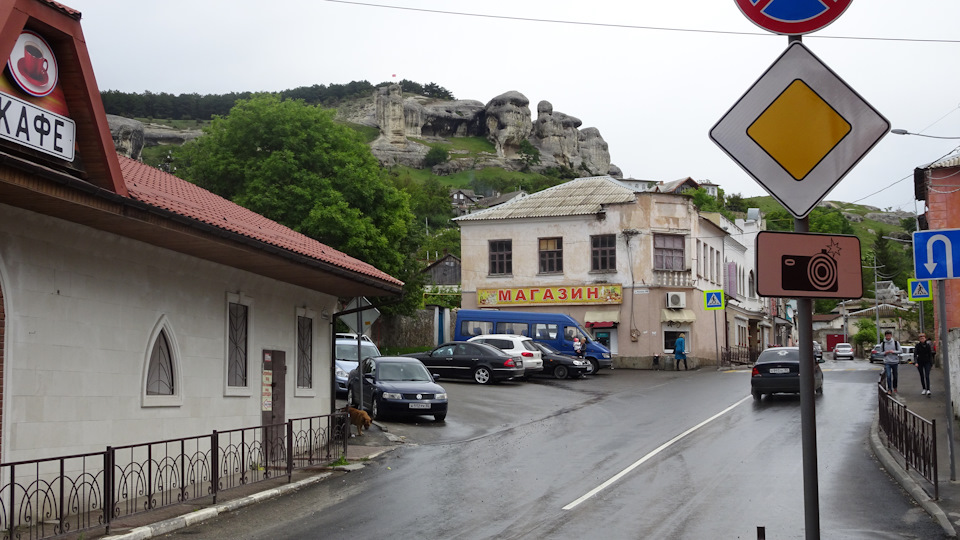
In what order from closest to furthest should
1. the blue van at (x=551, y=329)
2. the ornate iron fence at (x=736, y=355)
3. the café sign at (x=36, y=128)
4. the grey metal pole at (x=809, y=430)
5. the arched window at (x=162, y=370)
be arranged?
the grey metal pole at (x=809, y=430) < the café sign at (x=36, y=128) < the arched window at (x=162, y=370) < the blue van at (x=551, y=329) < the ornate iron fence at (x=736, y=355)

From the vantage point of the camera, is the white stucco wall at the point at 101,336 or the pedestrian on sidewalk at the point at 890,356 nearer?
the white stucco wall at the point at 101,336

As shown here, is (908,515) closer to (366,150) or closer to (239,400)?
(239,400)

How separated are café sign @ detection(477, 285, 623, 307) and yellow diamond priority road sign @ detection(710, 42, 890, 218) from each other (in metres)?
43.8

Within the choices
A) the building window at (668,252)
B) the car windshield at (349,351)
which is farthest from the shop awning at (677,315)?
the car windshield at (349,351)

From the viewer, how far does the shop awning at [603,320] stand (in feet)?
156

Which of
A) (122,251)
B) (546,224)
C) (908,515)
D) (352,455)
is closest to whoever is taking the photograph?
(908,515)

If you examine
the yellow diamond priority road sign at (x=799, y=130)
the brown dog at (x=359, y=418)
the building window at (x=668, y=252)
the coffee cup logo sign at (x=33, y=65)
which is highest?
the building window at (x=668, y=252)

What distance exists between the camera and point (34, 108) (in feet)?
34.0

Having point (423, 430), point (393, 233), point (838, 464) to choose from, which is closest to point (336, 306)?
point (423, 430)

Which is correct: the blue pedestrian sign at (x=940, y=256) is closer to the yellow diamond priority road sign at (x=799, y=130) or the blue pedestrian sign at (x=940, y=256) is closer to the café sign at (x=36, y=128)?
the yellow diamond priority road sign at (x=799, y=130)

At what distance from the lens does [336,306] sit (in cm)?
2197

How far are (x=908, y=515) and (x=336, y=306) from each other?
45.5 feet

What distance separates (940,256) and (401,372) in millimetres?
15550

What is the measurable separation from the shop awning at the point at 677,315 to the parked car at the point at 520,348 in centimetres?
1236
